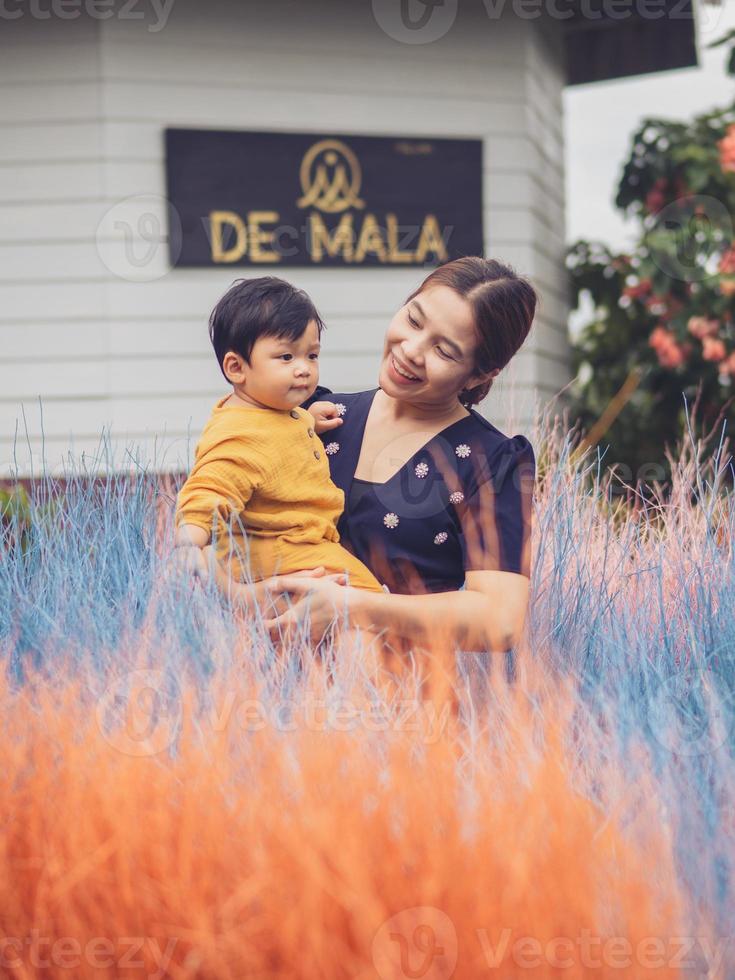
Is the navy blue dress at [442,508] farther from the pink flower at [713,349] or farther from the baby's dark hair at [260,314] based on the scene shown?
the pink flower at [713,349]

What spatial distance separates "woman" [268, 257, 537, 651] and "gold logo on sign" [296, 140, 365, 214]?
4.78m

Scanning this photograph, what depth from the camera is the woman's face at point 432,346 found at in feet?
7.60

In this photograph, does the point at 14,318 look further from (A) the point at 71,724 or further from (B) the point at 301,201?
(A) the point at 71,724

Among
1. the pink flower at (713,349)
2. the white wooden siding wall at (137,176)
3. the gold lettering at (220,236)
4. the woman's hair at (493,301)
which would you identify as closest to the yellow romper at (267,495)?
the woman's hair at (493,301)

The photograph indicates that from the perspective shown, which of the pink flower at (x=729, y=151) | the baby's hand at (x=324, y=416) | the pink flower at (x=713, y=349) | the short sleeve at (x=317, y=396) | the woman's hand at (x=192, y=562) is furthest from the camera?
the pink flower at (x=713, y=349)

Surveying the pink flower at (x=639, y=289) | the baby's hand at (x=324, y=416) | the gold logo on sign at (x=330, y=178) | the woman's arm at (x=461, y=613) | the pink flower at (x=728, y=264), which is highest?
the gold logo on sign at (x=330, y=178)

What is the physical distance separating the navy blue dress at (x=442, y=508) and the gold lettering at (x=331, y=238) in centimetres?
473

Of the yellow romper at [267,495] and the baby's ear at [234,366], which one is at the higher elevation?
the baby's ear at [234,366]

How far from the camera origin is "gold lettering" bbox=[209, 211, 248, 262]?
6.88m

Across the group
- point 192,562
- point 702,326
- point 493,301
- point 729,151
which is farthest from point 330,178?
point 192,562

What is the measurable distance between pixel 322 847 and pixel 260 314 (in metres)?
1.03

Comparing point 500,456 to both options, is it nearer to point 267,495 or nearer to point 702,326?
Answer: point 267,495

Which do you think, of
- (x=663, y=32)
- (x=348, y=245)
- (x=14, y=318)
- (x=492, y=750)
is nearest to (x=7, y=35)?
(x=14, y=318)

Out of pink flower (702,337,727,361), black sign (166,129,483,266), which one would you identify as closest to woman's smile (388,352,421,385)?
black sign (166,129,483,266)
